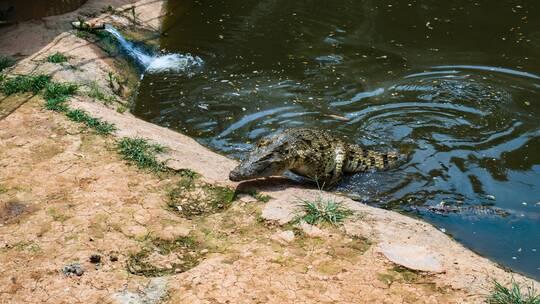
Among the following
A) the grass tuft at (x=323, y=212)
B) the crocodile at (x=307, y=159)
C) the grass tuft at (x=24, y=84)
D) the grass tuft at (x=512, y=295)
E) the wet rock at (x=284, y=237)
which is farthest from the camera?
the grass tuft at (x=24, y=84)

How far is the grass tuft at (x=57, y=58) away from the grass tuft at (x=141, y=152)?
3223mm

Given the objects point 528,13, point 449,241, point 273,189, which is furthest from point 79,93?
point 528,13

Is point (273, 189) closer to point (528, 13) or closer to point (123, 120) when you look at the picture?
point (123, 120)

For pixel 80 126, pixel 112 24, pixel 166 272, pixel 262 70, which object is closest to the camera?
pixel 166 272

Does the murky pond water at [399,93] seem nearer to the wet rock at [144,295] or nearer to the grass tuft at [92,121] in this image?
the grass tuft at [92,121]

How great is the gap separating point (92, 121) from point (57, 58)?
267 centimetres

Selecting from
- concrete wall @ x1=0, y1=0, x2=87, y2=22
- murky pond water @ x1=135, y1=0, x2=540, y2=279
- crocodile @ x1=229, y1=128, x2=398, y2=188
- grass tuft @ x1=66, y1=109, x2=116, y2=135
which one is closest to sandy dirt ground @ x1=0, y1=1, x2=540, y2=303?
grass tuft @ x1=66, y1=109, x2=116, y2=135

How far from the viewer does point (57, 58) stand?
29.7 ft

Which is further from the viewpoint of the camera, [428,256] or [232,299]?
[428,256]

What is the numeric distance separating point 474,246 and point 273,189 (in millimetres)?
2156

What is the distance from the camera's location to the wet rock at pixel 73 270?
4375 millimetres

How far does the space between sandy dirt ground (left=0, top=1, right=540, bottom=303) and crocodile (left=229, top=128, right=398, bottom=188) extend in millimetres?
223

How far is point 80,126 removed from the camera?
6949mm

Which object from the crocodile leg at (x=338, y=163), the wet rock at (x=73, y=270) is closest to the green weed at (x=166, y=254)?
the wet rock at (x=73, y=270)
